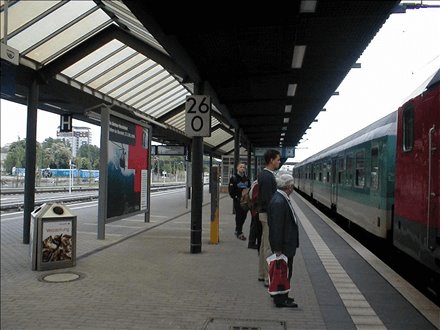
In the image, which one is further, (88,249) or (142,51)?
(142,51)

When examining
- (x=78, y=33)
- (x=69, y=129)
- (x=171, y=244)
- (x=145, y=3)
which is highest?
(x=78, y=33)

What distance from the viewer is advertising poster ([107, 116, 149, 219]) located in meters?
10.5

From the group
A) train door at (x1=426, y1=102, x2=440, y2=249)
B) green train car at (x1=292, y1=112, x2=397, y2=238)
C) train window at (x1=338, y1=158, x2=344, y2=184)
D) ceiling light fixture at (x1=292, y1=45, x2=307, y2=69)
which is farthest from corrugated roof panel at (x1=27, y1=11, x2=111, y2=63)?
train window at (x1=338, y1=158, x2=344, y2=184)

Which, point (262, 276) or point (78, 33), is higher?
point (78, 33)

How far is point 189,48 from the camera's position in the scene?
8.30 metres

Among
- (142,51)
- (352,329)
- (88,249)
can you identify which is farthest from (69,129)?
(352,329)

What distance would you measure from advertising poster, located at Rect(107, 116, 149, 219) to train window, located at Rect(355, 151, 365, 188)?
569 cm

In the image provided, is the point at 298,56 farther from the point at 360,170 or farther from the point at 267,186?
the point at 360,170

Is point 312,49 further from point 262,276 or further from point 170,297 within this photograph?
point 170,297

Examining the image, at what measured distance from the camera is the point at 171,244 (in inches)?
406

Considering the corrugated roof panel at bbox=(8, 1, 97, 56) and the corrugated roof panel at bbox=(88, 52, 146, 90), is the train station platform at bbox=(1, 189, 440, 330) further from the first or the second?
the corrugated roof panel at bbox=(88, 52, 146, 90)

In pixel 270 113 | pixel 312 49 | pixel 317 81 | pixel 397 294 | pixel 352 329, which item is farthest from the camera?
pixel 270 113

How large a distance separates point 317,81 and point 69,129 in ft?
21.7

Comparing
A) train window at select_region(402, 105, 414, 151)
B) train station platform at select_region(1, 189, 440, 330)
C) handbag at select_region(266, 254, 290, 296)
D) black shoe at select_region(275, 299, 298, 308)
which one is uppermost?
train window at select_region(402, 105, 414, 151)
